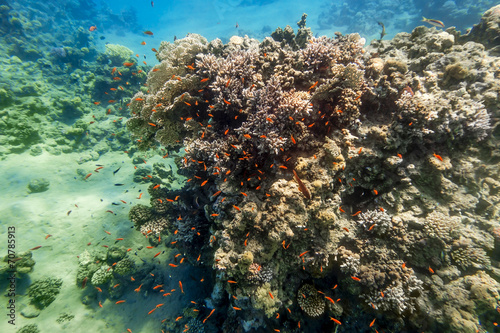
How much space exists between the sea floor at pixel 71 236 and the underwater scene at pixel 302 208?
2.3 inches

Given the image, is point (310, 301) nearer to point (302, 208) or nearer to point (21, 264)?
point (302, 208)

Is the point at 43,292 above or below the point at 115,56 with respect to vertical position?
below

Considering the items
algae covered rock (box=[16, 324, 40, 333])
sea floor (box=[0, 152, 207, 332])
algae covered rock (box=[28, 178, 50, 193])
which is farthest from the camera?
algae covered rock (box=[28, 178, 50, 193])

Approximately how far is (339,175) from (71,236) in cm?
1020

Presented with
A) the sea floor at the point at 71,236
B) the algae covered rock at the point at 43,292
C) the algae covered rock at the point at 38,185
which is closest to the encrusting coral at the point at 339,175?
the sea floor at the point at 71,236

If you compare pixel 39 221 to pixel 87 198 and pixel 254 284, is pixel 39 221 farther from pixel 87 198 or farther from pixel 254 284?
pixel 254 284

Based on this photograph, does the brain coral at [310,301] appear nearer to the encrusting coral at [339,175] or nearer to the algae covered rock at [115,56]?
the encrusting coral at [339,175]

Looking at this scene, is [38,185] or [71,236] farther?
[38,185]

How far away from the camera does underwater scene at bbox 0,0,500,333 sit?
4582 mm

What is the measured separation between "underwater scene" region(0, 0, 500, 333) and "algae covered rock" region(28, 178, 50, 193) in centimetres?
122

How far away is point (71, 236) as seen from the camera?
7977 millimetres

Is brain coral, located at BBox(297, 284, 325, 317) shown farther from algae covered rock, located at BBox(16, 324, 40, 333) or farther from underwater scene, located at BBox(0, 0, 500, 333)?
algae covered rock, located at BBox(16, 324, 40, 333)

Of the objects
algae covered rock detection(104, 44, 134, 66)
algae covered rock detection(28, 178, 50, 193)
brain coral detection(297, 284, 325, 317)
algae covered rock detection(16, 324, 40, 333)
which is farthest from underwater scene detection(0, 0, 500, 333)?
algae covered rock detection(104, 44, 134, 66)

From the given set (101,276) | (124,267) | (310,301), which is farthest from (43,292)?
(310,301)
